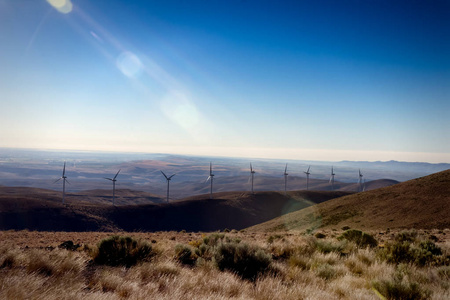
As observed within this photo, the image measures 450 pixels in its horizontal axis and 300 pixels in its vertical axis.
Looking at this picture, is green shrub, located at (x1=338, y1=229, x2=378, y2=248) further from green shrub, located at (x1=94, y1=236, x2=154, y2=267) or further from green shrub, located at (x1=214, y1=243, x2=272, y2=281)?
green shrub, located at (x1=94, y1=236, x2=154, y2=267)

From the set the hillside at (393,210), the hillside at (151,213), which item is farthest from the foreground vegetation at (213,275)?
the hillside at (151,213)

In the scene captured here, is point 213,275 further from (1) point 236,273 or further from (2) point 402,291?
(2) point 402,291

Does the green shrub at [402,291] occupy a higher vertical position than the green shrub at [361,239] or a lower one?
higher

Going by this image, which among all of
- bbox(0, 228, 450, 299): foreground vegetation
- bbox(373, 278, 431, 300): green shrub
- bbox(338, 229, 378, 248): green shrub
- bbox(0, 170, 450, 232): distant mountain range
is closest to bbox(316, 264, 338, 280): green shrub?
bbox(0, 228, 450, 299): foreground vegetation

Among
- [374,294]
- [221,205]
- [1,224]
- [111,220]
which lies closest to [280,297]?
[374,294]

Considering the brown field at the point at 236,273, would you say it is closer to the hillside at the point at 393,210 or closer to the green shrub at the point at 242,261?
the green shrub at the point at 242,261

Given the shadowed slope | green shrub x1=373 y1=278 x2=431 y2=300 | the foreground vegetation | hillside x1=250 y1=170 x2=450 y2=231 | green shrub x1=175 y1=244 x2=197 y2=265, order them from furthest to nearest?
1. the shadowed slope
2. hillside x1=250 y1=170 x2=450 y2=231
3. green shrub x1=175 y1=244 x2=197 y2=265
4. green shrub x1=373 y1=278 x2=431 y2=300
5. the foreground vegetation

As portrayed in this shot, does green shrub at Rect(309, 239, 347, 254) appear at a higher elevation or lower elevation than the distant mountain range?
higher

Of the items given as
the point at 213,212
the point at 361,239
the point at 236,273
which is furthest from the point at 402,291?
the point at 213,212
